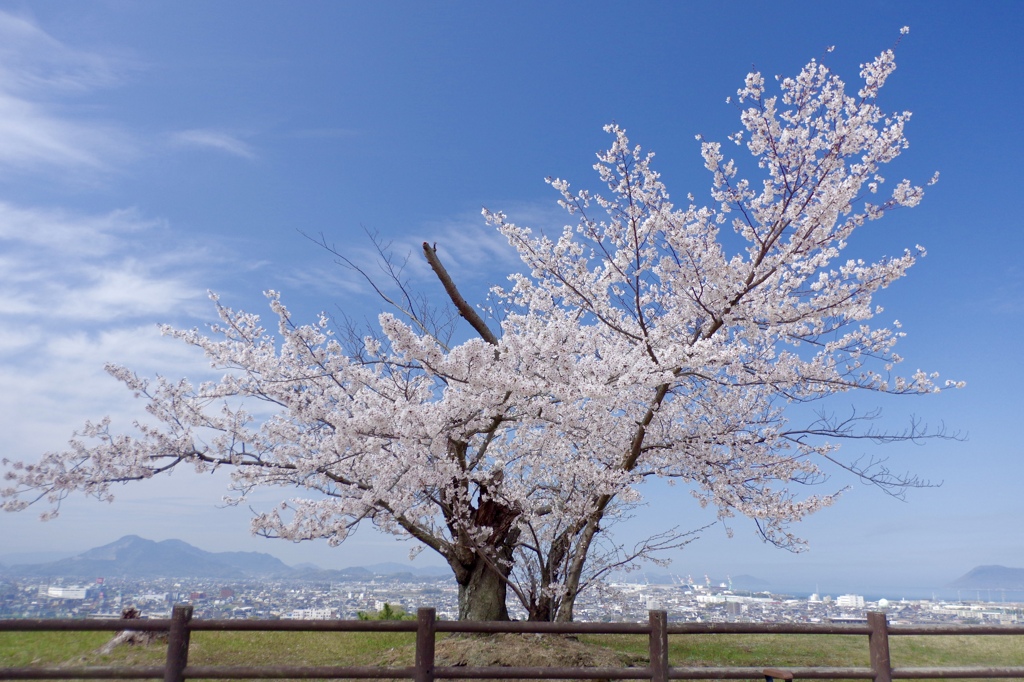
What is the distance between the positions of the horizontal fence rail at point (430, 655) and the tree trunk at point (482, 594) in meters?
3.87

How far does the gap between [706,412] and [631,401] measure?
1.12 m

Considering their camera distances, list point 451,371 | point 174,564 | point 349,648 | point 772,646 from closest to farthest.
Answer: point 451,371 → point 349,648 → point 772,646 → point 174,564

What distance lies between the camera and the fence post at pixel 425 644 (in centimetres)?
593

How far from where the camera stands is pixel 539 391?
8.12 m

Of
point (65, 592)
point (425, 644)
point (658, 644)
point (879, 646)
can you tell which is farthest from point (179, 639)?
point (65, 592)

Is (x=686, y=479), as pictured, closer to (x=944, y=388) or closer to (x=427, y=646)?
(x=944, y=388)

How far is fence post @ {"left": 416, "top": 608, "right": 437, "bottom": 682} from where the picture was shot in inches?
234

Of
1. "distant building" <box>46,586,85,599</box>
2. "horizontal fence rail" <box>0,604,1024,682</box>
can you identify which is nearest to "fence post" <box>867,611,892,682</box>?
"horizontal fence rail" <box>0,604,1024,682</box>

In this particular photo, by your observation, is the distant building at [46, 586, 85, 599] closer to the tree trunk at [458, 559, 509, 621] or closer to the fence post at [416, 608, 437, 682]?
the tree trunk at [458, 559, 509, 621]

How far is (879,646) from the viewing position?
6379mm

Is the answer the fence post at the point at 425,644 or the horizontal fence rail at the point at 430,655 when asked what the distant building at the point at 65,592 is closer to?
the horizontal fence rail at the point at 430,655

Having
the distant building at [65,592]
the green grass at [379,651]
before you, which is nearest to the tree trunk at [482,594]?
the green grass at [379,651]

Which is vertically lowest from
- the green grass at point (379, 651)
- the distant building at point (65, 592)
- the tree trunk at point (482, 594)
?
the distant building at point (65, 592)

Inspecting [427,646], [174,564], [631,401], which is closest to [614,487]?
[631,401]
